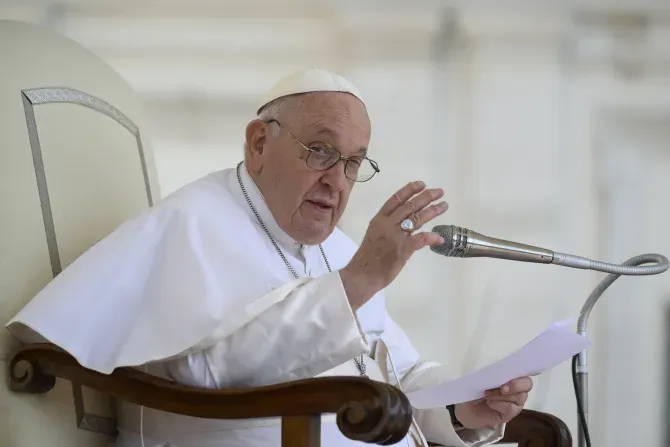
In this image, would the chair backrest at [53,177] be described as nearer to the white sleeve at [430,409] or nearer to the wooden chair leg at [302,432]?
the wooden chair leg at [302,432]

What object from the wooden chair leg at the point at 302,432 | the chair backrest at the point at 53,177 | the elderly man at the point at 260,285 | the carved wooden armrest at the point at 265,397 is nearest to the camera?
the carved wooden armrest at the point at 265,397

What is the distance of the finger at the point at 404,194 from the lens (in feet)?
5.82

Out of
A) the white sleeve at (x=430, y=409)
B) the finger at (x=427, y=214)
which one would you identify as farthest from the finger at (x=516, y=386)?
the finger at (x=427, y=214)

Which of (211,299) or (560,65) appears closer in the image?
(211,299)

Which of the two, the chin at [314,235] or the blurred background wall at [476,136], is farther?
the blurred background wall at [476,136]

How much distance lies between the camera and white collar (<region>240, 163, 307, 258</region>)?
7.70 feet

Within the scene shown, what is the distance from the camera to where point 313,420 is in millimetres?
1591

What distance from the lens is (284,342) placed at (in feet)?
5.99

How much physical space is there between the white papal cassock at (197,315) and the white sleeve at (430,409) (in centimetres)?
8

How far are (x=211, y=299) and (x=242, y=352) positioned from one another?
0.50 feet

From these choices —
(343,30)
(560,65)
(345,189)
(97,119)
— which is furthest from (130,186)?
(560,65)

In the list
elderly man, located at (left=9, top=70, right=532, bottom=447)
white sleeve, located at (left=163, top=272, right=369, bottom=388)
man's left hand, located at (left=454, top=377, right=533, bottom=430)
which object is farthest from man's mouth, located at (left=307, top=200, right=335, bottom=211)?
man's left hand, located at (left=454, top=377, right=533, bottom=430)

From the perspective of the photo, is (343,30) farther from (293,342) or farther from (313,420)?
(313,420)

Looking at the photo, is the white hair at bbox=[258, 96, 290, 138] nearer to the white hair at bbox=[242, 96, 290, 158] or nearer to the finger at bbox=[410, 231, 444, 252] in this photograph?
the white hair at bbox=[242, 96, 290, 158]
